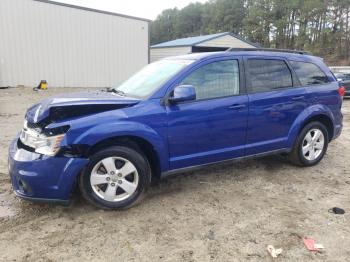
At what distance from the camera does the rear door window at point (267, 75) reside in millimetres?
4410

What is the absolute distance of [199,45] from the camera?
2334cm

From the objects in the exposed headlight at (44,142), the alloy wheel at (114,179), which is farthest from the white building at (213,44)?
the exposed headlight at (44,142)

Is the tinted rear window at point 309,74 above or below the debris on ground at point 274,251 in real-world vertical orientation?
above

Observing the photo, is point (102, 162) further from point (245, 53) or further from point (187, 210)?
point (245, 53)

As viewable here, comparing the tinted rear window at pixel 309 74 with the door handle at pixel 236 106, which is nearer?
the door handle at pixel 236 106

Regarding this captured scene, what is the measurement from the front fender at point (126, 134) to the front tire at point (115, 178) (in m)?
0.18

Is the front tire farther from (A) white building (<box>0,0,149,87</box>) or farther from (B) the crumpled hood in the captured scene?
(A) white building (<box>0,0,149,87</box>)

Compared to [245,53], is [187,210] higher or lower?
lower

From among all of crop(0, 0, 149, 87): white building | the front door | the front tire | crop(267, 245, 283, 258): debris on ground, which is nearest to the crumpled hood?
the front tire

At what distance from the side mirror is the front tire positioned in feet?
2.50

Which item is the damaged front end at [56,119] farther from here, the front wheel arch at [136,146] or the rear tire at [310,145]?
the rear tire at [310,145]

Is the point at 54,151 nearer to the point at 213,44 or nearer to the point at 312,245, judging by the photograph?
the point at 312,245

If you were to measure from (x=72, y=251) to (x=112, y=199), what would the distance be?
0.78 meters

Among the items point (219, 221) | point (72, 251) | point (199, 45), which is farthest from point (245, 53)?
point (199, 45)
